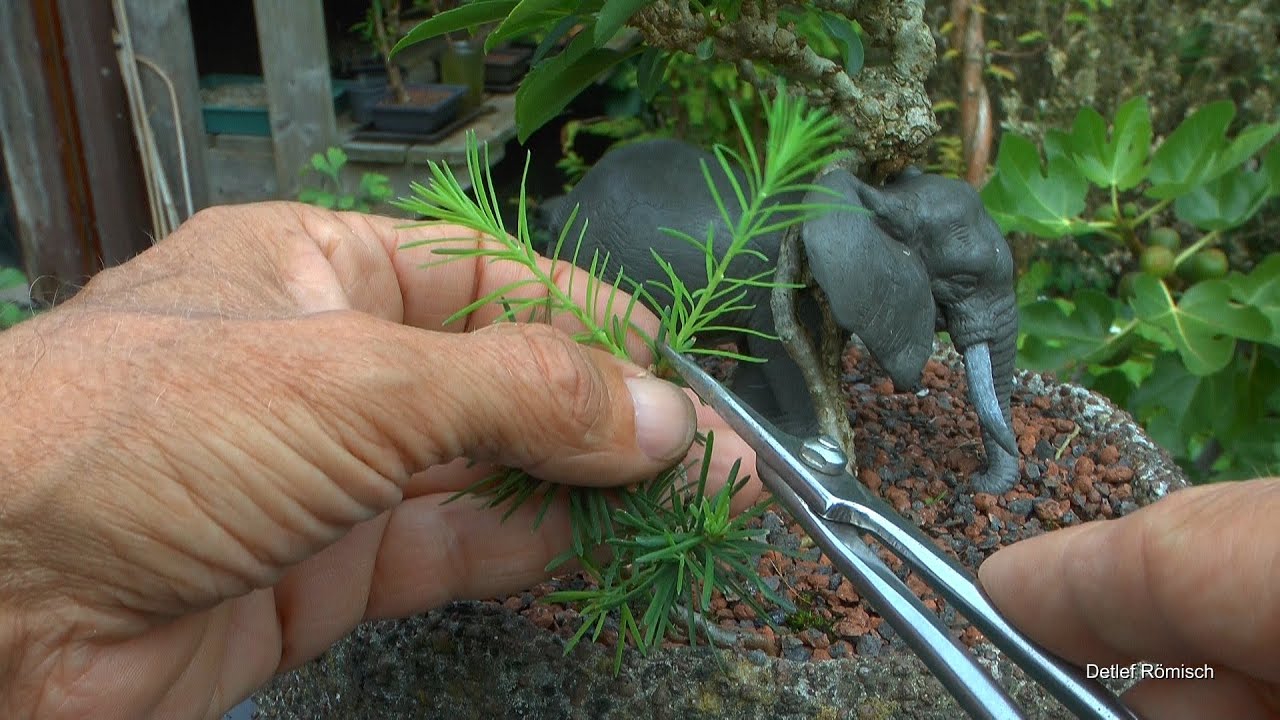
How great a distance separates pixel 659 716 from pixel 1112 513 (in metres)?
0.46

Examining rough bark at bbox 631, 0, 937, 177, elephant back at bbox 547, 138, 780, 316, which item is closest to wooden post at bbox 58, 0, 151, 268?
elephant back at bbox 547, 138, 780, 316

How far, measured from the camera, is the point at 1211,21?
79.0 inches

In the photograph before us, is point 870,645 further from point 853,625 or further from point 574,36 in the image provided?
point 574,36

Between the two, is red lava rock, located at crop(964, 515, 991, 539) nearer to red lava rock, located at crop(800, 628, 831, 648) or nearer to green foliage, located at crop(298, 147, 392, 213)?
red lava rock, located at crop(800, 628, 831, 648)

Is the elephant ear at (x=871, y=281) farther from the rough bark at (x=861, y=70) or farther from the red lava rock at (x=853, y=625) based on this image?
the red lava rock at (x=853, y=625)

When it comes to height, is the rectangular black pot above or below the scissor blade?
below

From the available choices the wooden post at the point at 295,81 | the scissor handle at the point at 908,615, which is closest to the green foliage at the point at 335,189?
the wooden post at the point at 295,81

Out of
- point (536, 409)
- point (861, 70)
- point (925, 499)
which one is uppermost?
point (861, 70)

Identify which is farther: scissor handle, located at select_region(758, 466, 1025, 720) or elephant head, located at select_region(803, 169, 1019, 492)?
elephant head, located at select_region(803, 169, 1019, 492)

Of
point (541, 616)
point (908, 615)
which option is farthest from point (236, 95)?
point (908, 615)

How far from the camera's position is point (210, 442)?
0.50 meters

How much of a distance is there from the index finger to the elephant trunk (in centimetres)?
36

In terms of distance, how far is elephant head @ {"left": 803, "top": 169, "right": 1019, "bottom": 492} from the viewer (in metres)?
0.85

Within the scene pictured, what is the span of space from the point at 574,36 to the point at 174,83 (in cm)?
126
